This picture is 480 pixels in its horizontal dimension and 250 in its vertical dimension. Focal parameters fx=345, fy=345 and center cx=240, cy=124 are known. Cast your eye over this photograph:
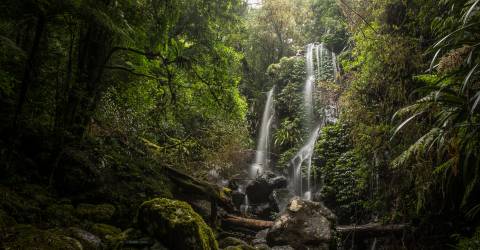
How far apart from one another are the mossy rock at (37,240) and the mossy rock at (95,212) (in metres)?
1.54

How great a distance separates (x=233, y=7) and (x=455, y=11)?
13.3ft

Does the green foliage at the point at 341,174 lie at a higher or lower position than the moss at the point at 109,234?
higher

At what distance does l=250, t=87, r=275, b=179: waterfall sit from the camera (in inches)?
653

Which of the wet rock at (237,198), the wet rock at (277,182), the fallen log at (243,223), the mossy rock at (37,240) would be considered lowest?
the fallen log at (243,223)

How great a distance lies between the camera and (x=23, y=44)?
5398 mm

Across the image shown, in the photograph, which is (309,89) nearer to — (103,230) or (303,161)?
(303,161)

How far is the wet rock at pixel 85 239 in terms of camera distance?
4.05 m

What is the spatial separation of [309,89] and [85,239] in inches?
622

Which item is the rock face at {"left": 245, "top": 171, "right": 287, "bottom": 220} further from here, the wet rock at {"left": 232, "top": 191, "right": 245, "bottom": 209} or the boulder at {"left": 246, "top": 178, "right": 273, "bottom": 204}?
the wet rock at {"left": 232, "top": 191, "right": 245, "bottom": 209}

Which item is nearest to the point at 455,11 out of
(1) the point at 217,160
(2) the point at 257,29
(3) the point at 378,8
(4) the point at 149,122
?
(3) the point at 378,8

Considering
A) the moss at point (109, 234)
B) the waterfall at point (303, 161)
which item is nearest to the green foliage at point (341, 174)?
the waterfall at point (303, 161)

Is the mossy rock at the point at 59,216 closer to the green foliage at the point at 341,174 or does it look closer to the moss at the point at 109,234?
the moss at the point at 109,234

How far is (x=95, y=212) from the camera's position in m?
5.60

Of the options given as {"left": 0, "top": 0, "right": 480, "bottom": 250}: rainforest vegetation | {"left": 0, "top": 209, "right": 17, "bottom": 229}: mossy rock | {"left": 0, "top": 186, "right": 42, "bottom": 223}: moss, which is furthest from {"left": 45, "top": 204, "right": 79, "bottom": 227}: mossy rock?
{"left": 0, "top": 209, "right": 17, "bottom": 229}: mossy rock
